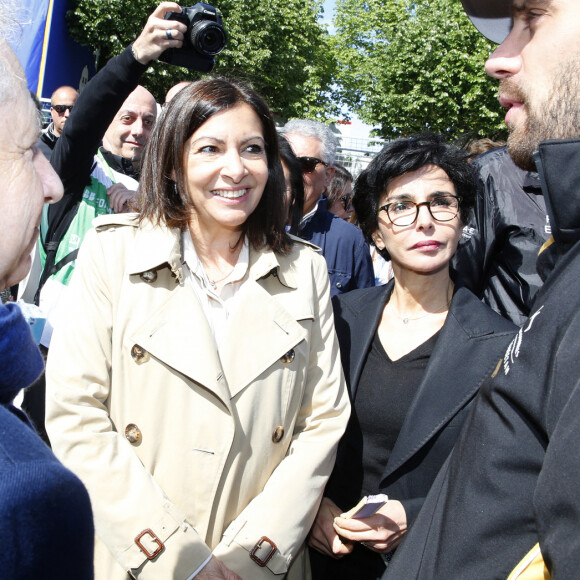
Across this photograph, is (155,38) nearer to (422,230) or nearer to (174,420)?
(422,230)

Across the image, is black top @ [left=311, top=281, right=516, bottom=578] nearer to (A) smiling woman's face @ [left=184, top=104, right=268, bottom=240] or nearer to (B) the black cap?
(A) smiling woman's face @ [left=184, top=104, right=268, bottom=240]

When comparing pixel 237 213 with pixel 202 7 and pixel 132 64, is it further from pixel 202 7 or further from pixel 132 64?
pixel 202 7

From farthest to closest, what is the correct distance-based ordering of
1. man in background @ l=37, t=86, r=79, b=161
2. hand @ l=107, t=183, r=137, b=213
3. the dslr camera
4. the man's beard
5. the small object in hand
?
1. man in background @ l=37, t=86, r=79, b=161
2. hand @ l=107, t=183, r=137, b=213
3. the dslr camera
4. the small object in hand
5. the man's beard

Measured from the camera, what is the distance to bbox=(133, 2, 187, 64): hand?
2.64 metres

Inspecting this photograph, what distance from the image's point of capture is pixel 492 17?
1.74 meters

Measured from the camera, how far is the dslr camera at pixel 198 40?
2.88 m

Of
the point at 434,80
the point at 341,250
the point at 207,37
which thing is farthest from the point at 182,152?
the point at 434,80

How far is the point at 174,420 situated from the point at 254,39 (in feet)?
70.9

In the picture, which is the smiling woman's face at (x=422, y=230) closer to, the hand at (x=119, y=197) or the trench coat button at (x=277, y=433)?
the trench coat button at (x=277, y=433)

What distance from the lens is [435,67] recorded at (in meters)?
21.0

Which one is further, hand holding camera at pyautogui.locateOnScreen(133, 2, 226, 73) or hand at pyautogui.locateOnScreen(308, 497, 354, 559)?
hand holding camera at pyautogui.locateOnScreen(133, 2, 226, 73)

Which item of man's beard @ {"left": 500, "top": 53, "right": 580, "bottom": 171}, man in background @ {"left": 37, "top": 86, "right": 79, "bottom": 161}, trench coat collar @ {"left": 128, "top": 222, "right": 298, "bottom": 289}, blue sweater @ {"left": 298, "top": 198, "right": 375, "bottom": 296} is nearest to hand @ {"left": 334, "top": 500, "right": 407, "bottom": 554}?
trench coat collar @ {"left": 128, "top": 222, "right": 298, "bottom": 289}

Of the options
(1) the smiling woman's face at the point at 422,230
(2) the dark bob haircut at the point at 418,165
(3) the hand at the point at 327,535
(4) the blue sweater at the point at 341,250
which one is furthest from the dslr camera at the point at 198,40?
(3) the hand at the point at 327,535

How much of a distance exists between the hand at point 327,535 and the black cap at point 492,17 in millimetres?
1694
